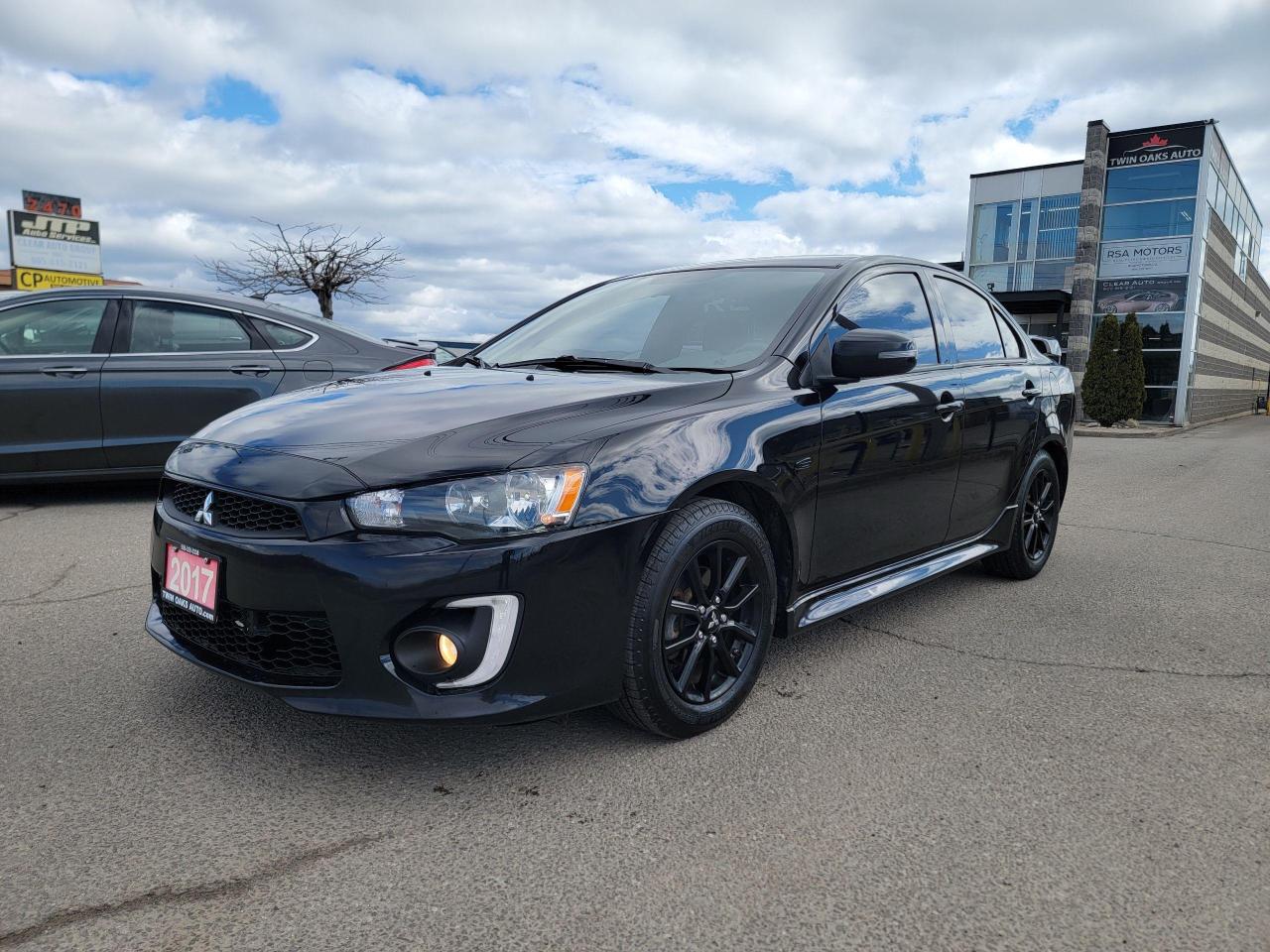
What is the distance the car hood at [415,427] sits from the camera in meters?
2.24

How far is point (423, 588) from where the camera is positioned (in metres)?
2.13

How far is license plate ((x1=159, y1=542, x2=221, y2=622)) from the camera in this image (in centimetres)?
235

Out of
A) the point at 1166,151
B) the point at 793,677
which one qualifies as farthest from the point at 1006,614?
the point at 1166,151

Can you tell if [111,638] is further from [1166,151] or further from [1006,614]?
[1166,151]

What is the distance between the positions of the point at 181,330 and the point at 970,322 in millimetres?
4881

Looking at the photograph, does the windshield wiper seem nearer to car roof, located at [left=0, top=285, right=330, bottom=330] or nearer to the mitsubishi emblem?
the mitsubishi emblem

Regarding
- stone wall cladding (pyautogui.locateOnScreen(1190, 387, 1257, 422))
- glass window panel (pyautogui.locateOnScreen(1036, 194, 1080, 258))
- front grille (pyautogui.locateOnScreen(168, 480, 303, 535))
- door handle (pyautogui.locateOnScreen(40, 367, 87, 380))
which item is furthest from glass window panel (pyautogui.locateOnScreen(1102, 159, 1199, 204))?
front grille (pyautogui.locateOnScreen(168, 480, 303, 535))

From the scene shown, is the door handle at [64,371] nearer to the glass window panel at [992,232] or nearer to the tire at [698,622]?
the tire at [698,622]

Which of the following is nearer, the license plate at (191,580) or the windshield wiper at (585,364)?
the license plate at (191,580)

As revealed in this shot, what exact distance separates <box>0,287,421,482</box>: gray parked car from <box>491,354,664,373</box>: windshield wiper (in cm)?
328

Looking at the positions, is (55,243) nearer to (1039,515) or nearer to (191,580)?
(191,580)

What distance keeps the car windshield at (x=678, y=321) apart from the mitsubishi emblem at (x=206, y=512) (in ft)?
4.44

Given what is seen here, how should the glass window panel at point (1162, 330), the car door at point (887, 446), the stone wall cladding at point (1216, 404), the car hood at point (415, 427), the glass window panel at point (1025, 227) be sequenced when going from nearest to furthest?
the car hood at point (415, 427) < the car door at point (887, 446) < the glass window panel at point (1162, 330) < the stone wall cladding at point (1216, 404) < the glass window panel at point (1025, 227)

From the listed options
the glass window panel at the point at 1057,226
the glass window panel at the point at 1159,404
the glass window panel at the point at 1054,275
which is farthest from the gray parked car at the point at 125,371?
the glass window panel at the point at 1057,226
